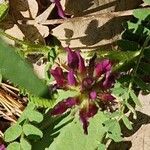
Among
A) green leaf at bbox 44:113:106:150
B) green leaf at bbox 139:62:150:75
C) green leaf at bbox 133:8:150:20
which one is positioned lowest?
green leaf at bbox 44:113:106:150

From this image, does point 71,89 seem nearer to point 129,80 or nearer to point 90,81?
point 90,81

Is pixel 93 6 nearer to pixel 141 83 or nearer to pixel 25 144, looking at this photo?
pixel 141 83

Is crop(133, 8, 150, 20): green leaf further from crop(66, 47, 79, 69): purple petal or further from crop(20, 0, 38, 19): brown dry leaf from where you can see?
crop(20, 0, 38, 19): brown dry leaf

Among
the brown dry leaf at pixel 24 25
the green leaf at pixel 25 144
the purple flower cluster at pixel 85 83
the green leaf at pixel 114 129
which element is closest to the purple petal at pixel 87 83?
the purple flower cluster at pixel 85 83

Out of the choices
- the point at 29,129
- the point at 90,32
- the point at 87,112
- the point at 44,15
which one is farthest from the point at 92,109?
the point at 44,15

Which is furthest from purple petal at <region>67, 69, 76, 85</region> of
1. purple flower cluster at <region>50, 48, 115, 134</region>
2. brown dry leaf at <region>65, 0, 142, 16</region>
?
brown dry leaf at <region>65, 0, 142, 16</region>

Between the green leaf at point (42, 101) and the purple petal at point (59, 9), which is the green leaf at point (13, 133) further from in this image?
the purple petal at point (59, 9)
